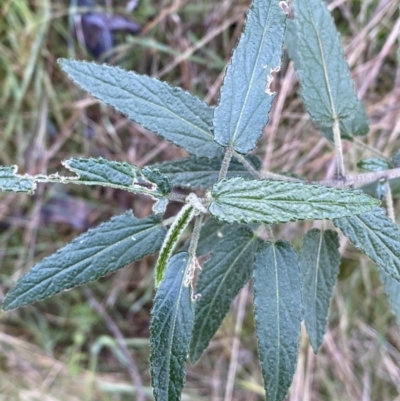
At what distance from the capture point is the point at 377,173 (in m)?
0.89

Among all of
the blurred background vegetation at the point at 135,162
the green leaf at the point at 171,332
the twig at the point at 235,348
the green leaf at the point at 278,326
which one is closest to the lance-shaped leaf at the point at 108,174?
the green leaf at the point at 171,332

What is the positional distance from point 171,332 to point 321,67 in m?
0.50

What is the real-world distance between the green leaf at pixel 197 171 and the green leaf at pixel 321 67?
0.17m

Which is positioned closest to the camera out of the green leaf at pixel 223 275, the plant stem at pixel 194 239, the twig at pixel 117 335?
the plant stem at pixel 194 239

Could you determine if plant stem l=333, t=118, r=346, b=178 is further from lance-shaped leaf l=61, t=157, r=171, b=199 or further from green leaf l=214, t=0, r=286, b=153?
lance-shaped leaf l=61, t=157, r=171, b=199

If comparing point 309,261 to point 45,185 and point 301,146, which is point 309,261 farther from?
point 45,185

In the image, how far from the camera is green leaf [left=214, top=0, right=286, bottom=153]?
744 millimetres

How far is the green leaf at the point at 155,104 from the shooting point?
0.80 meters

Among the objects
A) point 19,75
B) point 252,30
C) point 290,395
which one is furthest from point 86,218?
point 252,30

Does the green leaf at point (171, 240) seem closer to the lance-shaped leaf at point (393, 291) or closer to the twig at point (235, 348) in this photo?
the lance-shaped leaf at point (393, 291)

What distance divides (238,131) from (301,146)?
2.89 feet

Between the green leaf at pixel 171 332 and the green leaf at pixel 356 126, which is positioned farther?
the green leaf at pixel 356 126

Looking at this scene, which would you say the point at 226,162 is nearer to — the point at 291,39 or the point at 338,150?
the point at 338,150

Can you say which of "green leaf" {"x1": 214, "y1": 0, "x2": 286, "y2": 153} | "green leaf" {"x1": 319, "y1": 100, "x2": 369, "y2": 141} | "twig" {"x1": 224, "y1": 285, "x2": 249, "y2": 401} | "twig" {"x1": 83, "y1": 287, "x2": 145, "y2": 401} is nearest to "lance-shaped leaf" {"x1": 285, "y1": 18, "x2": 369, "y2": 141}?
"green leaf" {"x1": 319, "y1": 100, "x2": 369, "y2": 141}
